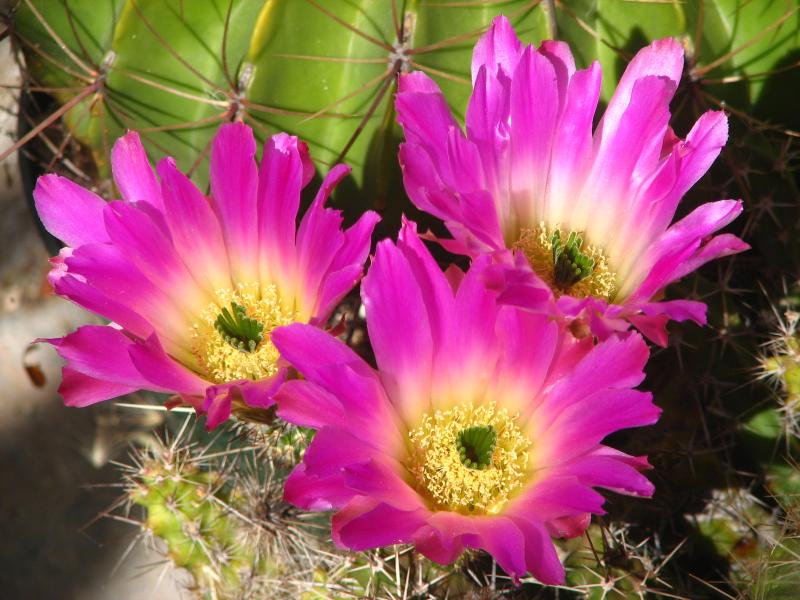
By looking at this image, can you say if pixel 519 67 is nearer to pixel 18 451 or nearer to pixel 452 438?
pixel 452 438

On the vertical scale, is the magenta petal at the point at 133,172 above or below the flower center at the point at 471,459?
above

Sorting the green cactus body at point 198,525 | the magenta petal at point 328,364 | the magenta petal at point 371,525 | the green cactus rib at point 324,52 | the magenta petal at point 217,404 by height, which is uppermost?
the green cactus rib at point 324,52

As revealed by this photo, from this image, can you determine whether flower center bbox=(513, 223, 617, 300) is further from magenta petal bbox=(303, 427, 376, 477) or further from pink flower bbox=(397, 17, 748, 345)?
magenta petal bbox=(303, 427, 376, 477)

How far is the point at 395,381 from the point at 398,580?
0.85 feet

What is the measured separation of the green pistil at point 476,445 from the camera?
2.72 feet

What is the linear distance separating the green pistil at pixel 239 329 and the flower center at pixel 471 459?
0.19 metres

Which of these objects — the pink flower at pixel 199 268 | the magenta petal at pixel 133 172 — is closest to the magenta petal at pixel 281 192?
the pink flower at pixel 199 268

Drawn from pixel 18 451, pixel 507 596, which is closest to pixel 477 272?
pixel 507 596

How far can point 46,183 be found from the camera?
83 cm

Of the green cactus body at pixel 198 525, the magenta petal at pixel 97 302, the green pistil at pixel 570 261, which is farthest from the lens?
the green cactus body at pixel 198 525

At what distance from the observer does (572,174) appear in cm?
86

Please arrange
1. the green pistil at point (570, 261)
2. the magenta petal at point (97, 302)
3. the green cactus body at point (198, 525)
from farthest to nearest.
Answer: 1. the green cactus body at point (198, 525)
2. the green pistil at point (570, 261)
3. the magenta petal at point (97, 302)

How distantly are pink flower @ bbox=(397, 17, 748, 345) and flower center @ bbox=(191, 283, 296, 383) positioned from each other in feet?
0.83

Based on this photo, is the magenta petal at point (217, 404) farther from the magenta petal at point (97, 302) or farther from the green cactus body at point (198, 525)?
the green cactus body at point (198, 525)
